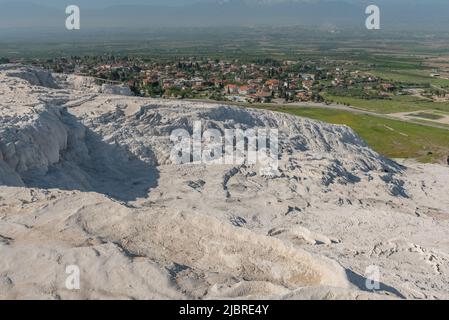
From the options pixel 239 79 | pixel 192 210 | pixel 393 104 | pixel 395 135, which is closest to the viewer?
pixel 192 210

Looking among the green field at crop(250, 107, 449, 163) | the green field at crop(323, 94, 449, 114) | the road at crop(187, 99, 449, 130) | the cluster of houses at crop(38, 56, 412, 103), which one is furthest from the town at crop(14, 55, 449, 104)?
the green field at crop(250, 107, 449, 163)

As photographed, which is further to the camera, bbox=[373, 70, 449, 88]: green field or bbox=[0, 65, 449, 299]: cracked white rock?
bbox=[373, 70, 449, 88]: green field

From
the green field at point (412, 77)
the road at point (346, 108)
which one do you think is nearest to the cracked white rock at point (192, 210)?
the road at point (346, 108)

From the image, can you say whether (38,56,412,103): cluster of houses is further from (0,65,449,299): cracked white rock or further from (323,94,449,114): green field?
(0,65,449,299): cracked white rock

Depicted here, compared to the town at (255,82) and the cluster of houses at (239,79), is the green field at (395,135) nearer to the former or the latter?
the town at (255,82)

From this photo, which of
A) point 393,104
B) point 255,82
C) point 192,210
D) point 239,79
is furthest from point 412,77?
point 192,210

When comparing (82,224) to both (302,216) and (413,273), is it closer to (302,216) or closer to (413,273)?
(413,273)

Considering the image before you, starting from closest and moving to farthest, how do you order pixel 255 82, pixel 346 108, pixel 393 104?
pixel 346 108 < pixel 393 104 < pixel 255 82

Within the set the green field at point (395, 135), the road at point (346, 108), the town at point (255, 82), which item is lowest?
the green field at point (395, 135)

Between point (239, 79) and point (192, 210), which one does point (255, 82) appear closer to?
point (239, 79)
